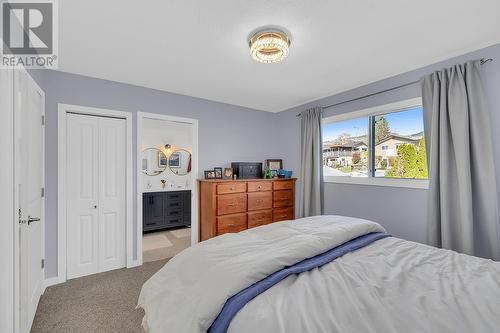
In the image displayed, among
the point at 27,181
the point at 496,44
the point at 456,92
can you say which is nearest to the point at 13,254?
the point at 27,181

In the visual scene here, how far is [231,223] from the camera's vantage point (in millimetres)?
3348

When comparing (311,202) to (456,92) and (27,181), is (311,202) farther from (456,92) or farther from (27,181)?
(27,181)

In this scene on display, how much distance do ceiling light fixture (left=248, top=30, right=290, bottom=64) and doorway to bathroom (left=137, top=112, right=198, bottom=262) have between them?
95.0 inches

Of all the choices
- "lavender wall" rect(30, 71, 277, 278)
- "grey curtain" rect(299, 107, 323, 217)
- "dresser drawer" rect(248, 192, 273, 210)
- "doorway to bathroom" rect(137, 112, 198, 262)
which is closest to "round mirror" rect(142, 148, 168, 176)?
"doorway to bathroom" rect(137, 112, 198, 262)

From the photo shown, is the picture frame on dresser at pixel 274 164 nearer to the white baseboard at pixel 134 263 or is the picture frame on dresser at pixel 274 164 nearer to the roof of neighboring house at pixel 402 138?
the roof of neighboring house at pixel 402 138

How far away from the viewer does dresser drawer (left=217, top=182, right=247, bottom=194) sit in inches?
129

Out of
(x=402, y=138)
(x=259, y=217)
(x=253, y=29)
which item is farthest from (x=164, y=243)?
(x=402, y=138)

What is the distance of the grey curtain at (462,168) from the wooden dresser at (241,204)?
2.01 metres

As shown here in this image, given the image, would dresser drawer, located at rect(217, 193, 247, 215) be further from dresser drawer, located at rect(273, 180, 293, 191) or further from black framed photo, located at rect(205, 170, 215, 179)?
dresser drawer, located at rect(273, 180, 293, 191)

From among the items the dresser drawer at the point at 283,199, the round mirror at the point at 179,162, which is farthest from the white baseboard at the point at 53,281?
the round mirror at the point at 179,162

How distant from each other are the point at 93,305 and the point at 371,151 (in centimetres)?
371

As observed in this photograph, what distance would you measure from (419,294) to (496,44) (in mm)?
2467

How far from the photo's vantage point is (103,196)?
294cm

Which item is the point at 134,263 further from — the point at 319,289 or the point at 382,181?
the point at 382,181
